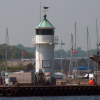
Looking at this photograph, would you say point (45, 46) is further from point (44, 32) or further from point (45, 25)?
point (45, 25)

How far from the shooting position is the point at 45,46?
212 feet

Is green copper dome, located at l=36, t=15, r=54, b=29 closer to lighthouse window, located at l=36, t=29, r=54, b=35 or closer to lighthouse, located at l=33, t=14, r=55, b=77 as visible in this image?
lighthouse, located at l=33, t=14, r=55, b=77

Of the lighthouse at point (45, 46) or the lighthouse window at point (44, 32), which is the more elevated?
the lighthouse window at point (44, 32)

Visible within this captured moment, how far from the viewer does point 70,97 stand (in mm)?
58031

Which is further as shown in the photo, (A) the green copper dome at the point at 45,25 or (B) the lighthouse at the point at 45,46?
(A) the green copper dome at the point at 45,25

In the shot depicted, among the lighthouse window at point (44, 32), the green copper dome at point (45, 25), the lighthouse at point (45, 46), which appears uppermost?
the green copper dome at point (45, 25)

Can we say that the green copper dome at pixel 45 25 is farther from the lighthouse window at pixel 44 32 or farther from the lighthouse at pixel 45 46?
the lighthouse window at pixel 44 32

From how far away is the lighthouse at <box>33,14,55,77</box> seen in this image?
6431 centimetres

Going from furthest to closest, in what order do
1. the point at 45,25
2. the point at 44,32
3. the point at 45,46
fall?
1. the point at 45,25
2. the point at 45,46
3. the point at 44,32

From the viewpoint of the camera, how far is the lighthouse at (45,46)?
64312 millimetres

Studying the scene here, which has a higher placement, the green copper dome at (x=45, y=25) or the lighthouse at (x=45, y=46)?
the green copper dome at (x=45, y=25)

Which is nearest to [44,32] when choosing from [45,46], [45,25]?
[45,25]

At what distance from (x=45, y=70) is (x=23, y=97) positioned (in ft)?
23.1

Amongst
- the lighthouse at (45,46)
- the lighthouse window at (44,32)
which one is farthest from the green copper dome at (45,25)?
the lighthouse window at (44,32)
